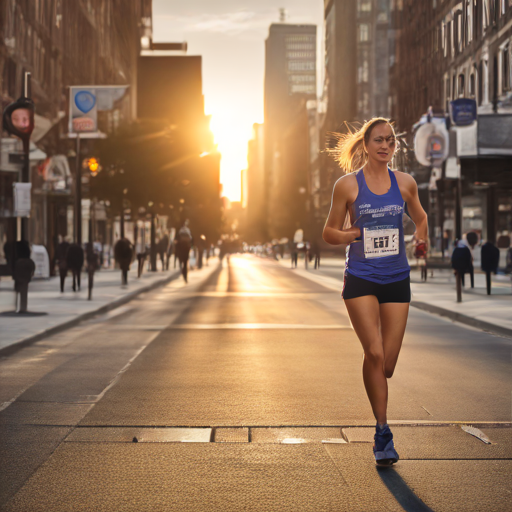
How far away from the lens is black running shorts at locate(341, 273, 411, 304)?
5543mm

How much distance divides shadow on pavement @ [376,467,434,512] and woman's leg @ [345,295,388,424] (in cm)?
35

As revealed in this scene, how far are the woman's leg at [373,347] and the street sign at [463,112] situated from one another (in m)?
29.5

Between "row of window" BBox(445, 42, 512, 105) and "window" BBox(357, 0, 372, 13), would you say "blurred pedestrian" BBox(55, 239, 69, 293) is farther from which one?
"window" BBox(357, 0, 372, 13)

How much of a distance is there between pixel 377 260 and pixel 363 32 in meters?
106

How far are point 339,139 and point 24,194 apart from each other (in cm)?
1109

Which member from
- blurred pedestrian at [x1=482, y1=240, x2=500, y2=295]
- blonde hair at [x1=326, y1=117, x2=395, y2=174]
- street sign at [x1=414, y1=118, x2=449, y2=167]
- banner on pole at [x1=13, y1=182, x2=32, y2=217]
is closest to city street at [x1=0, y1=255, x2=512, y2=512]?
blonde hair at [x1=326, y1=117, x2=395, y2=174]

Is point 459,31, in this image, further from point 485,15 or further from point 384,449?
point 384,449

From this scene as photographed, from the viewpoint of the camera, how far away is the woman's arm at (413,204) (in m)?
5.77

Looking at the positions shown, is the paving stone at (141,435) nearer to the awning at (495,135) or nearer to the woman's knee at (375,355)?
the woman's knee at (375,355)

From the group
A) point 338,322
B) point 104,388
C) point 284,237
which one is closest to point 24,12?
point 338,322

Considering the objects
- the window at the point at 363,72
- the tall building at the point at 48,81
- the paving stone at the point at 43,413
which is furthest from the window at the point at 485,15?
the window at the point at 363,72

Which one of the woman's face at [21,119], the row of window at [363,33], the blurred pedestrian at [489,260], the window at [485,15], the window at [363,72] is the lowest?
the blurred pedestrian at [489,260]

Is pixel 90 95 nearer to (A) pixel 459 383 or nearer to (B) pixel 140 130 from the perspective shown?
(B) pixel 140 130

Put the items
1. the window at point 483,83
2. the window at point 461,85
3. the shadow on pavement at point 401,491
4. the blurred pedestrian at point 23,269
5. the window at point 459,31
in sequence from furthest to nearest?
the window at point 461,85 < the window at point 459,31 < the window at point 483,83 < the blurred pedestrian at point 23,269 < the shadow on pavement at point 401,491
